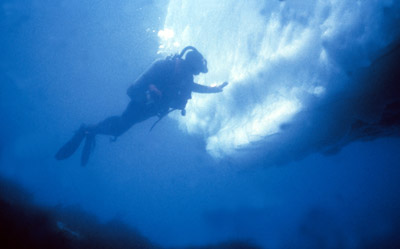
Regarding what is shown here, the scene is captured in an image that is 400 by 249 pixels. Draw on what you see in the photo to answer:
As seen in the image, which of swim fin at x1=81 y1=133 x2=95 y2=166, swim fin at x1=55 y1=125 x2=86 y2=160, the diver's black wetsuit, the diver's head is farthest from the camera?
swim fin at x1=81 y1=133 x2=95 y2=166

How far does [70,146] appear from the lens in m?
7.81

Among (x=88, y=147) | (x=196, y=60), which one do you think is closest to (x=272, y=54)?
(x=196, y=60)

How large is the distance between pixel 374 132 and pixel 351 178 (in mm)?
18441

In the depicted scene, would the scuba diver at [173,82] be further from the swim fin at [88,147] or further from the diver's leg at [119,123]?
the swim fin at [88,147]

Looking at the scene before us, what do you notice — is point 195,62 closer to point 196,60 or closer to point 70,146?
point 196,60

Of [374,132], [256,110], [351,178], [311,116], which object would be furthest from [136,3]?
[351,178]

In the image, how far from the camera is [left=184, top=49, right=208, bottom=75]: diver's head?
604cm

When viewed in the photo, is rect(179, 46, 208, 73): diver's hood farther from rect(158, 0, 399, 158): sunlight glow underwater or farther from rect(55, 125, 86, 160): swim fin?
rect(55, 125, 86, 160): swim fin

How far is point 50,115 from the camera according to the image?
2720cm

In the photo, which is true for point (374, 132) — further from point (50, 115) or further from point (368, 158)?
point (50, 115)

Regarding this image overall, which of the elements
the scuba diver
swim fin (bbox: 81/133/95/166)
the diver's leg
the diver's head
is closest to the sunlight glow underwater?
the scuba diver

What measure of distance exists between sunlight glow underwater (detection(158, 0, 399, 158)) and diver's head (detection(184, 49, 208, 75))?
1.55 m

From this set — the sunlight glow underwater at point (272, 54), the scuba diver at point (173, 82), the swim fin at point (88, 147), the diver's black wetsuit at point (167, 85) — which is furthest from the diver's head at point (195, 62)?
the swim fin at point (88, 147)

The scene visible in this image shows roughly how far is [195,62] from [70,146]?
542 centimetres
